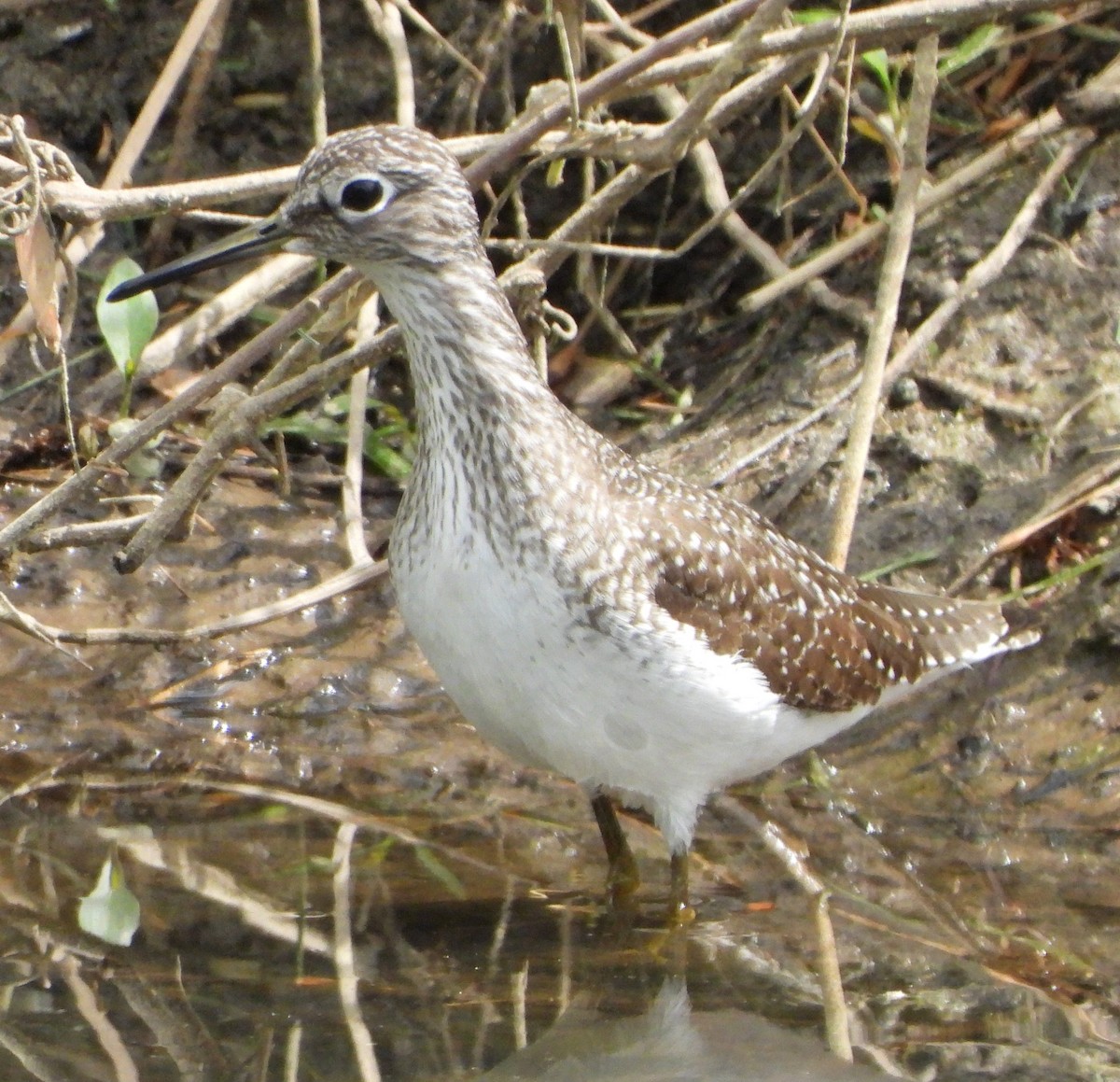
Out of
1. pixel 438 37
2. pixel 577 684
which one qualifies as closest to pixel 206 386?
pixel 577 684

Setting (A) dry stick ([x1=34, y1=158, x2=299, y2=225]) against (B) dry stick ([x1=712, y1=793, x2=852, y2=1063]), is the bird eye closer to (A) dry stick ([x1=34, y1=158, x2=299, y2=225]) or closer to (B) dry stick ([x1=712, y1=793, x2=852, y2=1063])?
(A) dry stick ([x1=34, y1=158, x2=299, y2=225])

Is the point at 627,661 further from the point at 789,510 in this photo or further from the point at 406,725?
the point at 789,510

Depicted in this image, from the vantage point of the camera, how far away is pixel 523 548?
16.1ft

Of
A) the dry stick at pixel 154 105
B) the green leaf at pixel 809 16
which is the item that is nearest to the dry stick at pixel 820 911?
the green leaf at pixel 809 16

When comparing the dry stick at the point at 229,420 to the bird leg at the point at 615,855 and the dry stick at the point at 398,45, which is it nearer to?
the dry stick at the point at 398,45

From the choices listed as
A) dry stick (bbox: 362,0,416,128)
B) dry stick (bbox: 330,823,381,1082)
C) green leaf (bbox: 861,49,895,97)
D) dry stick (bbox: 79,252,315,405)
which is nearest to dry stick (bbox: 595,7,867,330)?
green leaf (bbox: 861,49,895,97)

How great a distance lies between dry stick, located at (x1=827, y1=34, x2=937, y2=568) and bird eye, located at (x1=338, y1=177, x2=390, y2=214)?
2.33 meters

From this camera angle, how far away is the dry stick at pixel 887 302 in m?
6.54

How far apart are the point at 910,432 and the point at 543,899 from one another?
2.93 metres

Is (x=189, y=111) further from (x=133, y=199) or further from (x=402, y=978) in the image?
(x=402, y=978)

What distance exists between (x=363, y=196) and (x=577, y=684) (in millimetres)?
1566

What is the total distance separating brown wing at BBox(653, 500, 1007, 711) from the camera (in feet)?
17.7

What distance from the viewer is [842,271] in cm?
815

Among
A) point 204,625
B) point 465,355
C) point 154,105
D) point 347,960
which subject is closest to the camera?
point 347,960
